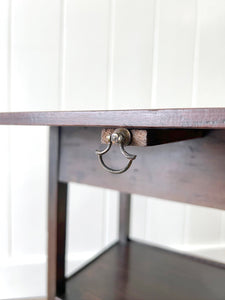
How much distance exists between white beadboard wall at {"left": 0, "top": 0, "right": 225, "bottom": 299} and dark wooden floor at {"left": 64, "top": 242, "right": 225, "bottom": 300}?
22 centimetres

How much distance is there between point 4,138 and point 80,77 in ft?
1.26

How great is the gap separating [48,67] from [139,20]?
1.35ft

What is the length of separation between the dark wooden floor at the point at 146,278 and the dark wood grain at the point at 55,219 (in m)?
0.07

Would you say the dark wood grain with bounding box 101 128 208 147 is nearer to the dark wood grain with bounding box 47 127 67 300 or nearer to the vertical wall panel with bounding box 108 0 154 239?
the dark wood grain with bounding box 47 127 67 300

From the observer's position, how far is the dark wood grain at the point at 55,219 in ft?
2.02

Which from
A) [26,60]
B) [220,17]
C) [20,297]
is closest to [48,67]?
[26,60]

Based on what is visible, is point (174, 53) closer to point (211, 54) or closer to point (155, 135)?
point (211, 54)

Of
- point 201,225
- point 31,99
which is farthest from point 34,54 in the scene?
point 201,225

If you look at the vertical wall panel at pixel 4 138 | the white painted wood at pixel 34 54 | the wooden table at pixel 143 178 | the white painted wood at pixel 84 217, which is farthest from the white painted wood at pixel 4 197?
the wooden table at pixel 143 178

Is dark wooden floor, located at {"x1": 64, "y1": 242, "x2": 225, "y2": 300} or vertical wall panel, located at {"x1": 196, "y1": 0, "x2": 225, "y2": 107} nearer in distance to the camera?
dark wooden floor, located at {"x1": 64, "y1": 242, "x2": 225, "y2": 300}

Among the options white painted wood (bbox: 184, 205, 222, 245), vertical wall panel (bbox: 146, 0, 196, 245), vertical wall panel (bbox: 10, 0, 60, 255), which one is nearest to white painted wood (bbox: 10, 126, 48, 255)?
vertical wall panel (bbox: 10, 0, 60, 255)

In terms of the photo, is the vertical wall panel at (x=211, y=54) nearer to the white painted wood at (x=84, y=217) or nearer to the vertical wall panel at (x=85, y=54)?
the vertical wall panel at (x=85, y=54)

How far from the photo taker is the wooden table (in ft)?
1.20

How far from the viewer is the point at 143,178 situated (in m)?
0.53
